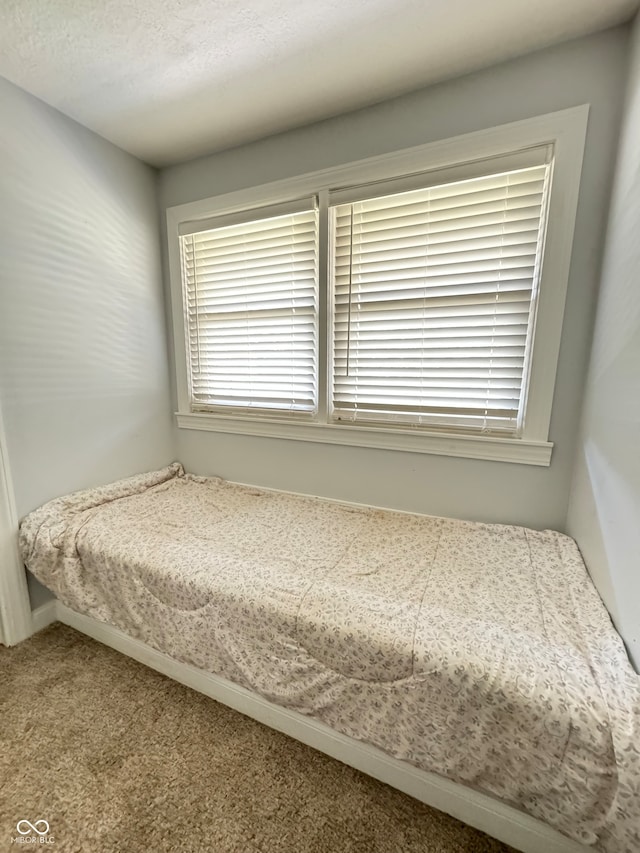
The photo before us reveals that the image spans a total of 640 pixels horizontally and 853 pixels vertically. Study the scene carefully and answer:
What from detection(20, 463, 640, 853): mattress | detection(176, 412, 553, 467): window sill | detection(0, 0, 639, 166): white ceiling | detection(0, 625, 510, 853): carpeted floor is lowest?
detection(0, 625, 510, 853): carpeted floor

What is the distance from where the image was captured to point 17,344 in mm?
1619

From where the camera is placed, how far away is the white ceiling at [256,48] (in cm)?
121

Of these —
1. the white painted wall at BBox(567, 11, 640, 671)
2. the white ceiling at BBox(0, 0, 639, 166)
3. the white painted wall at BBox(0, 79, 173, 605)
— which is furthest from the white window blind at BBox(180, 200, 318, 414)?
the white painted wall at BBox(567, 11, 640, 671)

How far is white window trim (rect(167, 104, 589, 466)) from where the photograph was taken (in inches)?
54.2

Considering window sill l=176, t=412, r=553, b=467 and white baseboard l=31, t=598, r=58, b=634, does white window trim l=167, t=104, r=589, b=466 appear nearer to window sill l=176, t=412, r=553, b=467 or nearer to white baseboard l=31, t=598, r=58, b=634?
window sill l=176, t=412, r=553, b=467

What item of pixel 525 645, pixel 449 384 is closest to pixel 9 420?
pixel 449 384

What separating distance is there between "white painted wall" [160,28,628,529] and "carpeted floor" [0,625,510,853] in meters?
1.12

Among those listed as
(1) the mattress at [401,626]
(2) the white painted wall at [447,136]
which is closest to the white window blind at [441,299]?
(2) the white painted wall at [447,136]

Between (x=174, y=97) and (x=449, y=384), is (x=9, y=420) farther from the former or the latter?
(x=449, y=384)

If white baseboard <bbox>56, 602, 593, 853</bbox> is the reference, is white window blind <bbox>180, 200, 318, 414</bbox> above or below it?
above

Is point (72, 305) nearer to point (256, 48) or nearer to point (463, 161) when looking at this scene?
point (256, 48)

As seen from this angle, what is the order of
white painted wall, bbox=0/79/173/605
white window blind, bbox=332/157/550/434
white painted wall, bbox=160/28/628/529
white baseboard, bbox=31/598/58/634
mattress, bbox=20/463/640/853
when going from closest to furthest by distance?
mattress, bbox=20/463/640/853 → white painted wall, bbox=160/28/628/529 → white window blind, bbox=332/157/550/434 → white painted wall, bbox=0/79/173/605 → white baseboard, bbox=31/598/58/634

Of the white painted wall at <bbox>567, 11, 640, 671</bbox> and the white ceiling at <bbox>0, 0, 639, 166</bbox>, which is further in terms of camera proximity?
the white ceiling at <bbox>0, 0, 639, 166</bbox>

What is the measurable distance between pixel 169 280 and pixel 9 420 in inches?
50.2
